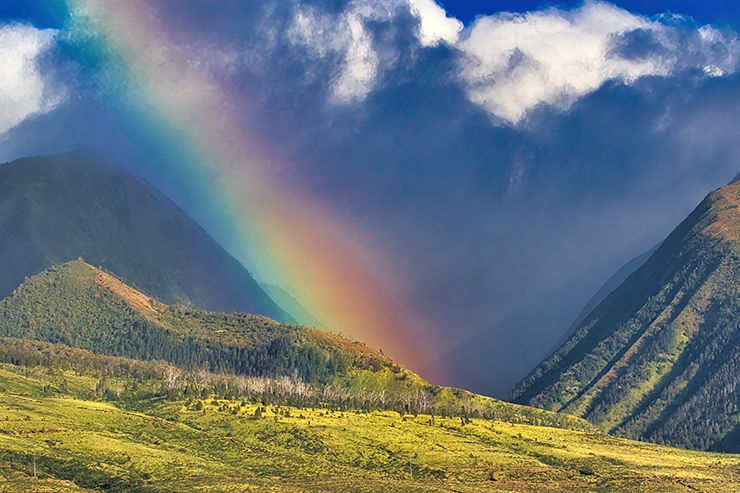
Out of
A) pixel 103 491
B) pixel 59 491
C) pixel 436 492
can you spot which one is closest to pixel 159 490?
pixel 103 491

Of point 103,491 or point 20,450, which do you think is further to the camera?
point 20,450

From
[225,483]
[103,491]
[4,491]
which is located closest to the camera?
[4,491]

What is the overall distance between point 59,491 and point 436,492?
8165 centimetres

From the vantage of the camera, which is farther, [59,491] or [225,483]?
[225,483]

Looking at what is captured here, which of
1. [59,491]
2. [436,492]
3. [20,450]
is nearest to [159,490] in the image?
[59,491]

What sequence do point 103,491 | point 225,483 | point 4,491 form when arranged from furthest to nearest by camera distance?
point 225,483, point 103,491, point 4,491

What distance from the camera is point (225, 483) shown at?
632 feet

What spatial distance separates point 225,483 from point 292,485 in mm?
15395

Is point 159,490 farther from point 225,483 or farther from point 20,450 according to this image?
point 20,450

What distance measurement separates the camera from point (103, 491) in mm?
178625

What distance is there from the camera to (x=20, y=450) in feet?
655

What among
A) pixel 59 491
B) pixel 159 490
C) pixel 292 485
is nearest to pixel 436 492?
pixel 292 485

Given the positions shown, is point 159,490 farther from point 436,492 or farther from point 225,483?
point 436,492

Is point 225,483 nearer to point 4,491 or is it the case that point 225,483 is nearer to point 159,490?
point 159,490
